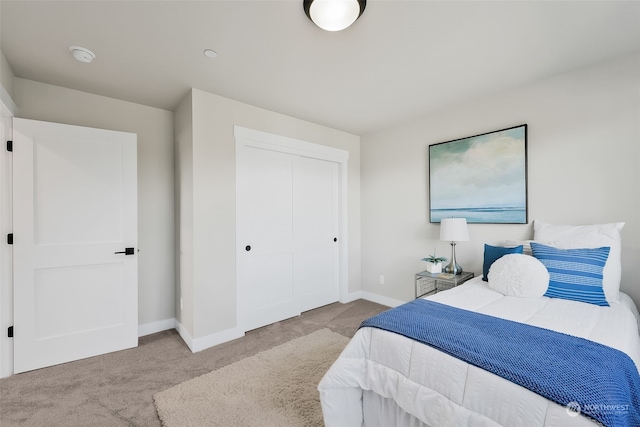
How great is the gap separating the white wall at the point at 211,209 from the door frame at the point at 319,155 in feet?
0.25

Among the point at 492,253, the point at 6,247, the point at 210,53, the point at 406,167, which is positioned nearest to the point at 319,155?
the point at 406,167

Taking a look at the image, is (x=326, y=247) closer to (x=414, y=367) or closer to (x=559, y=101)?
(x=414, y=367)

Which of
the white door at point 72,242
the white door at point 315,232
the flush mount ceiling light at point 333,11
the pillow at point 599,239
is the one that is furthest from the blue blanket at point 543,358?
the white door at point 72,242

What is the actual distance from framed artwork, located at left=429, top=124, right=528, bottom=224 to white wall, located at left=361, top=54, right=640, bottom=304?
78 mm

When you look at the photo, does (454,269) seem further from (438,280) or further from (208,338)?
(208,338)

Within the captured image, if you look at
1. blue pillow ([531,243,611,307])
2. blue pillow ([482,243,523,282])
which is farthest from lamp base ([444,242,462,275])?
blue pillow ([531,243,611,307])

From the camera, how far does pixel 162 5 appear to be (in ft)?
5.29

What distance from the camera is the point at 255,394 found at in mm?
1952

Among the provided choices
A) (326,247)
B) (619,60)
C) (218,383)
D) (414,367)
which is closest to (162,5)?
(414,367)

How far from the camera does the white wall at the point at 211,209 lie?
8.68 ft

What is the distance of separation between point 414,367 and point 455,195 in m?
2.26

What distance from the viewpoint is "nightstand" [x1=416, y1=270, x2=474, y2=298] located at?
274cm

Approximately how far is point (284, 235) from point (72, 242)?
2025 mm

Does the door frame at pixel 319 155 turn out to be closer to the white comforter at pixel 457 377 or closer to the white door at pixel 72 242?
the white door at pixel 72 242
